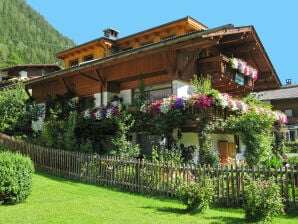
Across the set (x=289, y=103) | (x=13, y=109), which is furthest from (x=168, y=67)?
(x=289, y=103)

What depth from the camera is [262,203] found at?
7996 mm

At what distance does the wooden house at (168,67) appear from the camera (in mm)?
15516

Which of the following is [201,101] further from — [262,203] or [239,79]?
[262,203]

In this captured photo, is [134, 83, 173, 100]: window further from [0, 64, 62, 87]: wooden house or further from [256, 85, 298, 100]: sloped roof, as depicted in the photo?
[256, 85, 298, 100]: sloped roof

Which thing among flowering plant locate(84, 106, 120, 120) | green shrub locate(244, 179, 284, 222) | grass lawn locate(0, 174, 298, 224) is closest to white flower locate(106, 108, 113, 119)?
flowering plant locate(84, 106, 120, 120)

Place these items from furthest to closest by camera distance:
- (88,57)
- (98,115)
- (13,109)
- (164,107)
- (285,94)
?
(285,94) → (88,57) → (13,109) → (98,115) → (164,107)

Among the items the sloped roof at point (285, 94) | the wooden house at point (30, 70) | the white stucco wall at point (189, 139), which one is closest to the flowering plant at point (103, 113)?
the white stucco wall at point (189, 139)

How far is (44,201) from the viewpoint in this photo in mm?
9812

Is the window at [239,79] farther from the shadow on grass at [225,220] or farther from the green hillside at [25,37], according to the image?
the green hillside at [25,37]

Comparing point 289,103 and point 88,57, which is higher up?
point 88,57

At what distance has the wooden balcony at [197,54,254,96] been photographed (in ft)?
53.4

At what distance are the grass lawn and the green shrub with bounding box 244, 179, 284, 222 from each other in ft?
1.09

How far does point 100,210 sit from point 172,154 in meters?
4.75

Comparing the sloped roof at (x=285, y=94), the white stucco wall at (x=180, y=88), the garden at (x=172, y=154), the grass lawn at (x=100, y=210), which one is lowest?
the grass lawn at (x=100, y=210)
